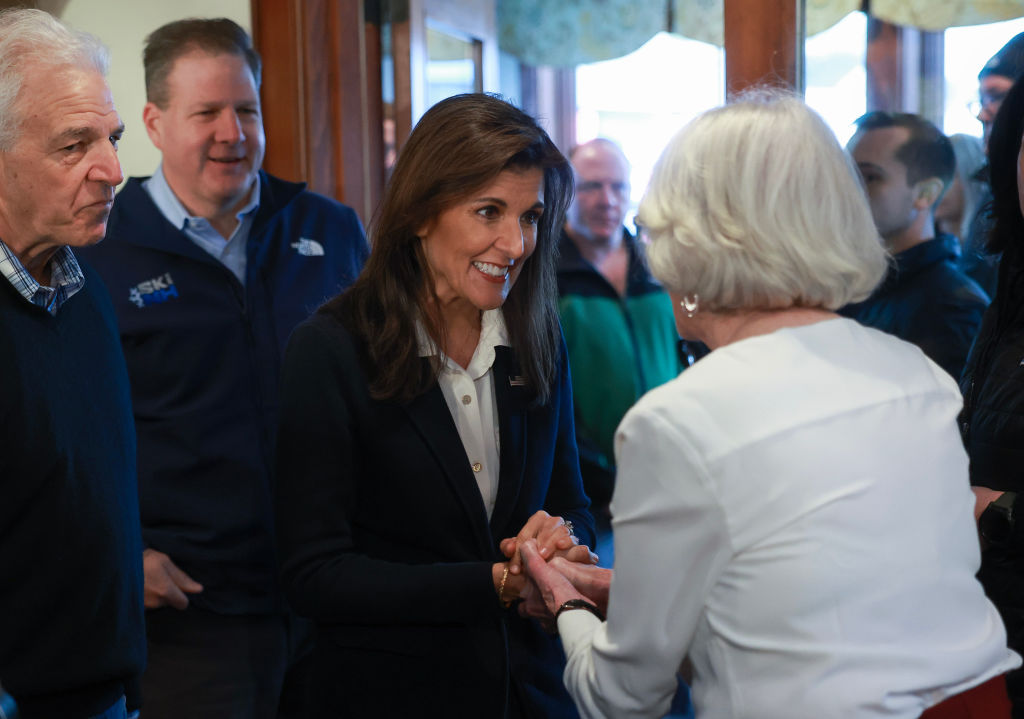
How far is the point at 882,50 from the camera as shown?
8.60 ft

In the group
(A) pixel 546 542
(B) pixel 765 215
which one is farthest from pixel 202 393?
(B) pixel 765 215

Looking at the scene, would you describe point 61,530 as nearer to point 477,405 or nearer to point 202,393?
point 477,405

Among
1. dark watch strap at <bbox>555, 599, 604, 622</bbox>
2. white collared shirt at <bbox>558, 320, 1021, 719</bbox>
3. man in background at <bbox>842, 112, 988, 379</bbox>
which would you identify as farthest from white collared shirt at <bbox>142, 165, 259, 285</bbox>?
white collared shirt at <bbox>558, 320, 1021, 719</bbox>

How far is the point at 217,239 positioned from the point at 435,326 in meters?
0.97

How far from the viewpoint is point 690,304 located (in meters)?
1.23

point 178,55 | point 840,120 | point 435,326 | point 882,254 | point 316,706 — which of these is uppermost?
point 178,55

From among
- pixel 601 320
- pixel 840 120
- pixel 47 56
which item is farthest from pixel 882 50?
pixel 47 56

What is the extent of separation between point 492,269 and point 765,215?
2.12 feet

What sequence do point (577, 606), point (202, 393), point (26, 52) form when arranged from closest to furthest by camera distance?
point (577, 606), point (26, 52), point (202, 393)

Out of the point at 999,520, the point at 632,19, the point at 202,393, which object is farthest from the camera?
the point at 632,19

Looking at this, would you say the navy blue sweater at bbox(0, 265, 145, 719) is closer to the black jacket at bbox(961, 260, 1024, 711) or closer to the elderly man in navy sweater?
the elderly man in navy sweater

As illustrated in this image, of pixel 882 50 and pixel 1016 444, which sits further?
pixel 882 50

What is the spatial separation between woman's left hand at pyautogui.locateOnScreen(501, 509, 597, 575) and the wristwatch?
2.06ft

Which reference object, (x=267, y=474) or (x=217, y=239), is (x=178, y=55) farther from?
(x=267, y=474)
